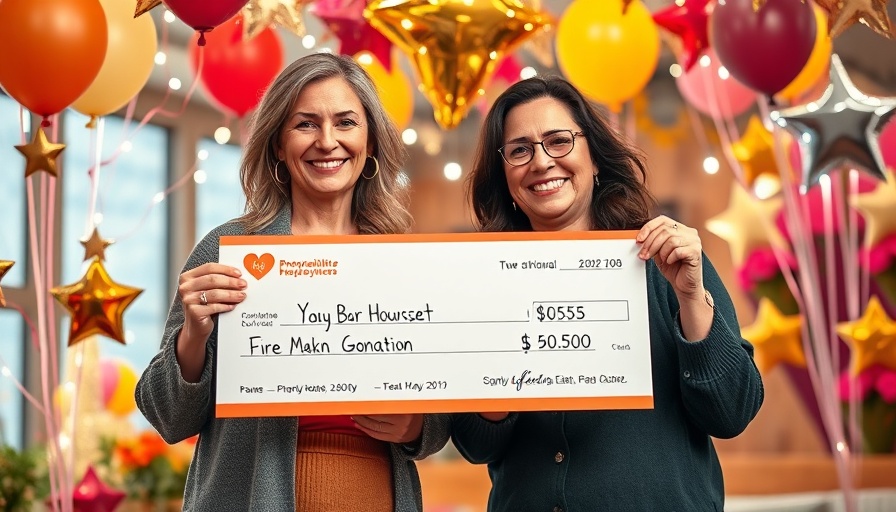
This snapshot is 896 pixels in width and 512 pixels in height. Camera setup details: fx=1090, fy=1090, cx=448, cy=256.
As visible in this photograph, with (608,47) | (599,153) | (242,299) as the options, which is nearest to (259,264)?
(242,299)

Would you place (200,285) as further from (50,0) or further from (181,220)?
(181,220)

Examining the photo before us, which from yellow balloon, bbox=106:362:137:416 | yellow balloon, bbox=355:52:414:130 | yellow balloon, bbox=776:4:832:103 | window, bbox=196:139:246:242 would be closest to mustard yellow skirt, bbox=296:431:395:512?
yellow balloon, bbox=355:52:414:130

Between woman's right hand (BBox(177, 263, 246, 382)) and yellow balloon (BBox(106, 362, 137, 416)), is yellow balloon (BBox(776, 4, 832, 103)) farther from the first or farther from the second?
yellow balloon (BBox(106, 362, 137, 416))

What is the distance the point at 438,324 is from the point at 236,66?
177 cm

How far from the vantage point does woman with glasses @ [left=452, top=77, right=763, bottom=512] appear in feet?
5.25

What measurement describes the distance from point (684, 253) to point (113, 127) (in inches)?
202

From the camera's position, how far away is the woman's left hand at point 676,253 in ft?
5.16

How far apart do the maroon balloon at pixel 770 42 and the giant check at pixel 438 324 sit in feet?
2.95

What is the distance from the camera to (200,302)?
62.4 inches

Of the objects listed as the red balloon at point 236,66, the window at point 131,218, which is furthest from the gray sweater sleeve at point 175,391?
the window at point 131,218

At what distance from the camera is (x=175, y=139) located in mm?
6523

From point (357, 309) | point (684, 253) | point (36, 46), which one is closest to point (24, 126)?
point (36, 46)

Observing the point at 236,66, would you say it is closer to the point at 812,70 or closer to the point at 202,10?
the point at 202,10

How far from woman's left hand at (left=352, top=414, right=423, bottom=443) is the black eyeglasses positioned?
1.46 feet
